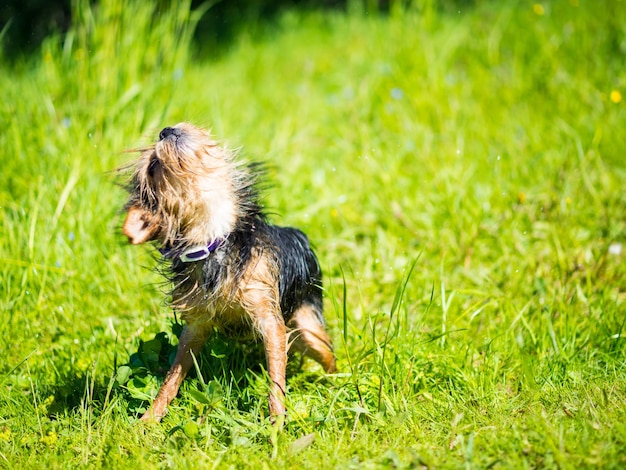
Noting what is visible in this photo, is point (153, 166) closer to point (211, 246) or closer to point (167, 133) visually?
point (167, 133)

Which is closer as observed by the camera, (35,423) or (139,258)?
(35,423)

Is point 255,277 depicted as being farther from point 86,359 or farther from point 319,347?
point 86,359

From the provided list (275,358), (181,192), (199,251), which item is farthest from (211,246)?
(275,358)

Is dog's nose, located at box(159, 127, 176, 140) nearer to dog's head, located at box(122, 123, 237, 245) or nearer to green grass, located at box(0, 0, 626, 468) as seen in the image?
dog's head, located at box(122, 123, 237, 245)

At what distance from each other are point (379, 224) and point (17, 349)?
2.52 m

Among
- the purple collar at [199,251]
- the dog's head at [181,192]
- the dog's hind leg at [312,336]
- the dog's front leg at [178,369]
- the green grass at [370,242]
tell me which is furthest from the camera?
the dog's hind leg at [312,336]

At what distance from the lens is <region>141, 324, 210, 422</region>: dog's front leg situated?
300cm

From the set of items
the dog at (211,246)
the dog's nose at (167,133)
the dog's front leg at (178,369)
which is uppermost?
the dog's nose at (167,133)

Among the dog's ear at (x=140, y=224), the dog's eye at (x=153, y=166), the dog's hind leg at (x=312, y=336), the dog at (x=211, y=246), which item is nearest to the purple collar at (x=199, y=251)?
the dog at (x=211, y=246)

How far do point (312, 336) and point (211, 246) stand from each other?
0.82 metres

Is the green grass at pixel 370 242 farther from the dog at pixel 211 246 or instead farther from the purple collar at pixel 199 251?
the purple collar at pixel 199 251

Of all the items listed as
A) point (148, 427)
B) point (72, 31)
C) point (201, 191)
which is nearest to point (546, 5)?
point (72, 31)

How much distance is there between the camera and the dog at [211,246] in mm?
2619

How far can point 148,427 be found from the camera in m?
2.93
